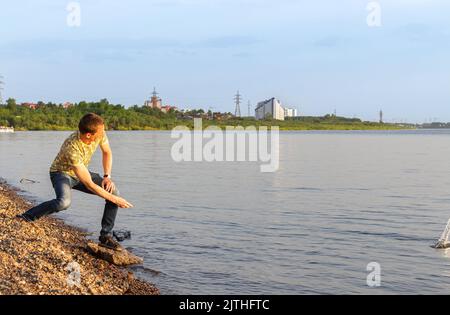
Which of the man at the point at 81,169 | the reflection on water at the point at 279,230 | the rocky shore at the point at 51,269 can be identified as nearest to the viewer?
the rocky shore at the point at 51,269

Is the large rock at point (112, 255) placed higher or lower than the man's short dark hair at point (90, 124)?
lower

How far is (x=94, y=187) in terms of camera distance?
10078mm

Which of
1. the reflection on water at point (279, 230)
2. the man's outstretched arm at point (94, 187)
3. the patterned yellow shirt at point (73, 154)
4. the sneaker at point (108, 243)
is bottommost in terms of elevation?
the reflection on water at point (279, 230)

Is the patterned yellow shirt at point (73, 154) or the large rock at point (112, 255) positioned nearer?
the patterned yellow shirt at point (73, 154)

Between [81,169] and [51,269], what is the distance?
5.82 ft

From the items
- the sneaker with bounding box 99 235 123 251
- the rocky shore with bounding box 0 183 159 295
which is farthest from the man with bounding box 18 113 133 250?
the sneaker with bounding box 99 235 123 251

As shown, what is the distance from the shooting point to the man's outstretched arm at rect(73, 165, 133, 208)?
1008 cm

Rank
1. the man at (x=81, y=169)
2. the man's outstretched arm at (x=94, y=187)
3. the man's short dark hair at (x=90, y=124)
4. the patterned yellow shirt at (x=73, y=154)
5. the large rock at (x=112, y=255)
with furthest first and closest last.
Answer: the large rock at (x=112, y=255), the patterned yellow shirt at (x=73, y=154), the man's short dark hair at (x=90, y=124), the man at (x=81, y=169), the man's outstretched arm at (x=94, y=187)

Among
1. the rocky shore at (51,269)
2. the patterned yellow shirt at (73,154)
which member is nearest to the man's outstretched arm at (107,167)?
the patterned yellow shirt at (73,154)

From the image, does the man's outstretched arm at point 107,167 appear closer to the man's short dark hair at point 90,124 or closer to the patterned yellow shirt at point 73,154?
the patterned yellow shirt at point 73,154

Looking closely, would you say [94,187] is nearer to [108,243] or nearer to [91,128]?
[91,128]

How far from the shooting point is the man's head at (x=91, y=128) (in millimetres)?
10344

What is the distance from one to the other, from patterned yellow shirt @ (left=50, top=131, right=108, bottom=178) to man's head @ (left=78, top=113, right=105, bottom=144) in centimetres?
15

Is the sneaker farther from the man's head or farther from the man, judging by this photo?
the man's head
